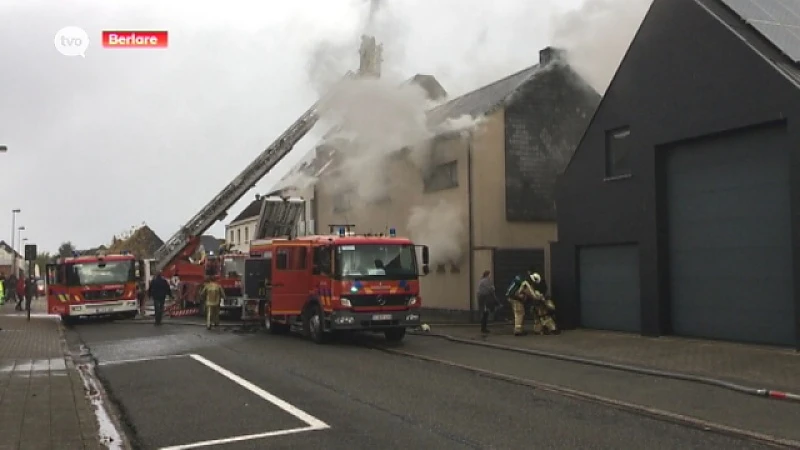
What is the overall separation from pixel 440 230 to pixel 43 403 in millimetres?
15326

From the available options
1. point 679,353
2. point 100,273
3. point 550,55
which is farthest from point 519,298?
point 100,273

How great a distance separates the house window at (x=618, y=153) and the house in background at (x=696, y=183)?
3 centimetres

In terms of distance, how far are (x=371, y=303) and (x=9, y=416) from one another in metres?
8.51

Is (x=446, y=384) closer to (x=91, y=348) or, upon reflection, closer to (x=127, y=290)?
(x=91, y=348)

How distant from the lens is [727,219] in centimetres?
1530

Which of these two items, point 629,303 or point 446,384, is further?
point 629,303

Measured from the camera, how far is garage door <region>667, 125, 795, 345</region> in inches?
557

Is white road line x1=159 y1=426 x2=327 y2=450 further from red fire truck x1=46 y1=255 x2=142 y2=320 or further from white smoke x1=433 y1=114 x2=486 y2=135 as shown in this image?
red fire truck x1=46 y1=255 x2=142 y2=320

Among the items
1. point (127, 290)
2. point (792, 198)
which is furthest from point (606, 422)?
point (127, 290)

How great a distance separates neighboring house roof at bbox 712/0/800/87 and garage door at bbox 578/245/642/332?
502 cm

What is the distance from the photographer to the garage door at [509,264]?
22.4m

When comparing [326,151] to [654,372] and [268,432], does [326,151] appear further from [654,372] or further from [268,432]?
[268,432]

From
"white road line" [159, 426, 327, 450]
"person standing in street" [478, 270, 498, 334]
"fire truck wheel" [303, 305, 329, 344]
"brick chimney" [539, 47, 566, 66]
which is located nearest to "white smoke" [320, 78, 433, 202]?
"brick chimney" [539, 47, 566, 66]

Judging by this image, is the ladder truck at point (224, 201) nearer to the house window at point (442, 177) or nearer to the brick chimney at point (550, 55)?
the house window at point (442, 177)
